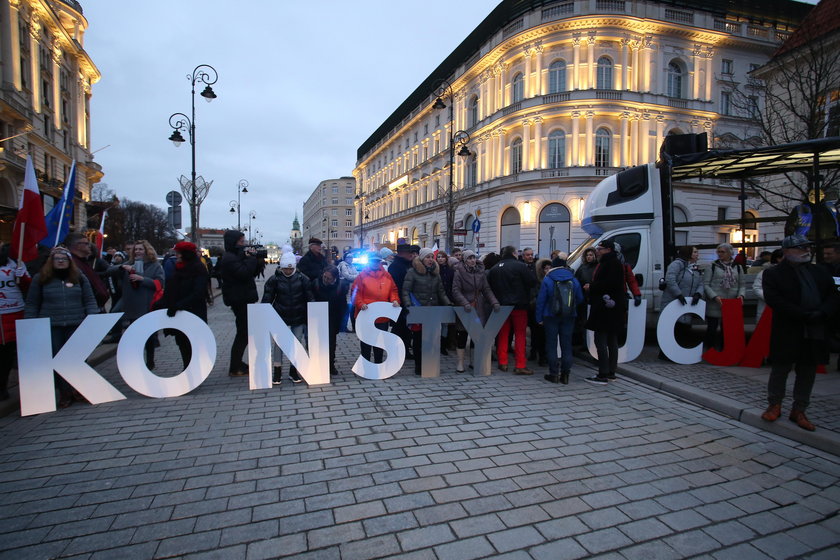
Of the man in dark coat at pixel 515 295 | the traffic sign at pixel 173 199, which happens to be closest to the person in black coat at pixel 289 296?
the man in dark coat at pixel 515 295

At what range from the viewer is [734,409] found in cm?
515

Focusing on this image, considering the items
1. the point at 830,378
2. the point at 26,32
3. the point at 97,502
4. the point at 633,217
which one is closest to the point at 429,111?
the point at 26,32

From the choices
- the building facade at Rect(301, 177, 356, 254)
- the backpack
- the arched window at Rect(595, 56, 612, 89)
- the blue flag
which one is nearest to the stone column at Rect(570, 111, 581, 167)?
the arched window at Rect(595, 56, 612, 89)

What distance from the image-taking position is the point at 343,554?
2.62 meters

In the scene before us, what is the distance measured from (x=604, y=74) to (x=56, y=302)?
3565 centimetres

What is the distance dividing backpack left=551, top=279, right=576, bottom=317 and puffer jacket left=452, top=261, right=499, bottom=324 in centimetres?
101

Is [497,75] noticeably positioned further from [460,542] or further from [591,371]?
[460,542]

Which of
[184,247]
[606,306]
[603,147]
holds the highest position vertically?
[603,147]

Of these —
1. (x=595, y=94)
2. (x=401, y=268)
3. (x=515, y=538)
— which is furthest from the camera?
(x=595, y=94)

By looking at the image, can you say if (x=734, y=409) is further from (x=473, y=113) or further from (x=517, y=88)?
(x=473, y=113)

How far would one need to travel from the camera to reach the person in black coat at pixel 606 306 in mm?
6504

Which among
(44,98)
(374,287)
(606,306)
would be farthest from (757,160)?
(44,98)

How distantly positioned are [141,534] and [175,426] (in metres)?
2.00

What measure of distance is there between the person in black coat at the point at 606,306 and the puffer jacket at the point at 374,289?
298 centimetres
